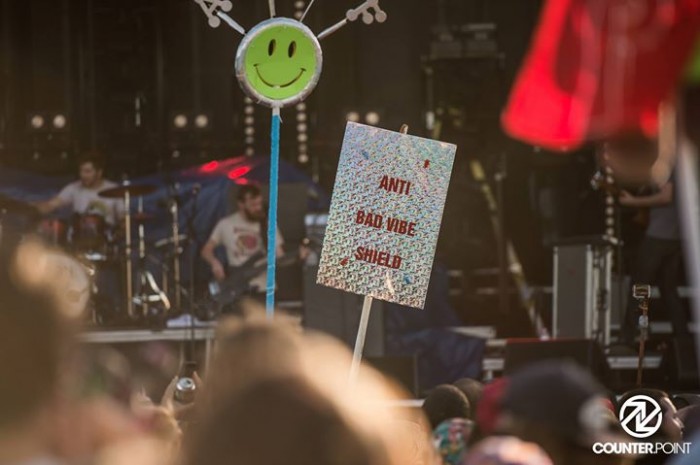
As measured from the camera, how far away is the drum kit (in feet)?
42.6

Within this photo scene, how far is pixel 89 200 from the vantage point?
44.9ft

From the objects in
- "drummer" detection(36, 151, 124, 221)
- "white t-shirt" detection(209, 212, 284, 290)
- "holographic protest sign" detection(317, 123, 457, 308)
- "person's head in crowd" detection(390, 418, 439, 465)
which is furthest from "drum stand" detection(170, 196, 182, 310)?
"person's head in crowd" detection(390, 418, 439, 465)

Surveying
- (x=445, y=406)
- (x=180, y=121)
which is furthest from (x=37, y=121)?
(x=445, y=406)

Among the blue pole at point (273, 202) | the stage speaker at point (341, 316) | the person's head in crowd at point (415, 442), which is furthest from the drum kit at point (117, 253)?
the person's head in crowd at point (415, 442)

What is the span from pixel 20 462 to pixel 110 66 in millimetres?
13609

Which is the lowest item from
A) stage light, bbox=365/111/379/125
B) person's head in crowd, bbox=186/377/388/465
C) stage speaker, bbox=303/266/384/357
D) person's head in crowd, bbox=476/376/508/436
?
stage speaker, bbox=303/266/384/357

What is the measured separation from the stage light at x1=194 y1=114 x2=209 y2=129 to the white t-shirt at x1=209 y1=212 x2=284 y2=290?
2.19 meters

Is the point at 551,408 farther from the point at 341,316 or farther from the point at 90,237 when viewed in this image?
the point at 90,237

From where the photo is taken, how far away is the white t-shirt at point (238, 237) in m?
13.1

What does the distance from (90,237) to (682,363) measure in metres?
5.13

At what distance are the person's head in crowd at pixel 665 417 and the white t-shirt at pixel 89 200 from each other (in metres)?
7.90
